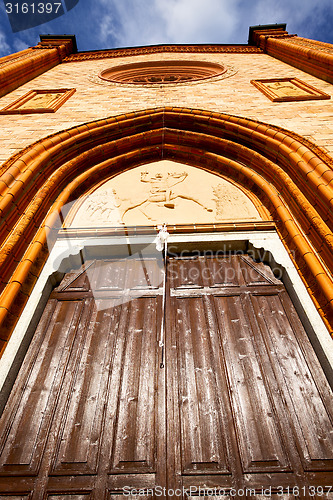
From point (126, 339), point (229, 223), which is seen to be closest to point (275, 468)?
point (126, 339)

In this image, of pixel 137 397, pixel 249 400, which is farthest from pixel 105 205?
pixel 249 400

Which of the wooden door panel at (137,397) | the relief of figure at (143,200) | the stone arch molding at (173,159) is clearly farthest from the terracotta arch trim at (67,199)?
the wooden door panel at (137,397)

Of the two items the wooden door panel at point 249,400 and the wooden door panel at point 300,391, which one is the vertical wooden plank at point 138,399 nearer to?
the wooden door panel at point 249,400

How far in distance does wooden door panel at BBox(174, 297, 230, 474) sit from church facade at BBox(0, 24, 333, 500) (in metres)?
0.01

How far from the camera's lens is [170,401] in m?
2.18

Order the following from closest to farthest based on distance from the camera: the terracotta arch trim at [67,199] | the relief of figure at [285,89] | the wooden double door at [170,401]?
the wooden double door at [170,401] < the terracotta arch trim at [67,199] < the relief of figure at [285,89]

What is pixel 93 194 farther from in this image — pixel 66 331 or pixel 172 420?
pixel 172 420

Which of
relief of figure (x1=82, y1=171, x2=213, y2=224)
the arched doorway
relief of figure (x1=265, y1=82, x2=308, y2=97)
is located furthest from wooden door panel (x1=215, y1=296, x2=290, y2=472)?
relief of figure (x1=265, y1=82, x2=308, y2=97)

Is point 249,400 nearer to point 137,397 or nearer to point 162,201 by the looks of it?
point 137,397

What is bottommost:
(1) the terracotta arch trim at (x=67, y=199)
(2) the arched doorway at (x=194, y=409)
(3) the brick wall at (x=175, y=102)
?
(2) the arched doorway at (x=194, y=409)

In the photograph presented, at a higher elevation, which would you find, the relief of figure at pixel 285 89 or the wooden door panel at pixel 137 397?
the relief of figure at pixel 285 89

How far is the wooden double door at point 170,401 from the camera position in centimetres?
183

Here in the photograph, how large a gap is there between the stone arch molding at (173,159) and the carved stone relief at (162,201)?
223 millimetres

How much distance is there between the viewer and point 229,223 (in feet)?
11.3
